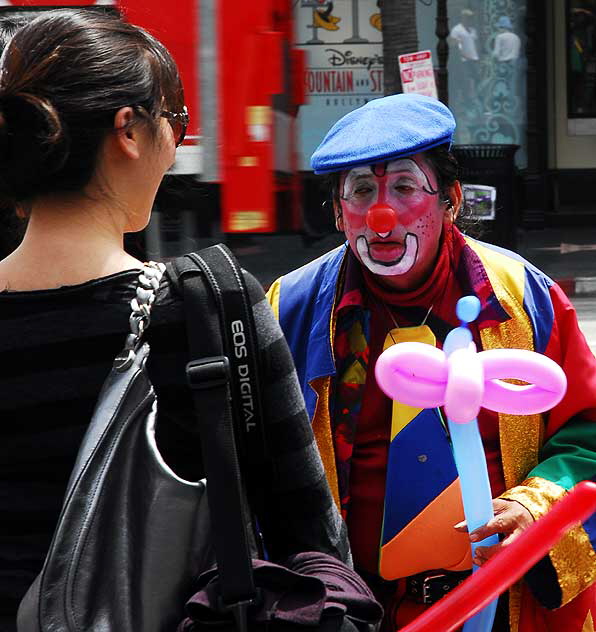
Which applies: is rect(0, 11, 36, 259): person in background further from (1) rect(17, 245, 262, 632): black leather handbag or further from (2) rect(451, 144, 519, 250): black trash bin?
(2) rect(451, 144, 519, 250): black trash bin

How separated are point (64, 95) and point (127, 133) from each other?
0.33 ft

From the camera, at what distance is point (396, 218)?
2.56 m

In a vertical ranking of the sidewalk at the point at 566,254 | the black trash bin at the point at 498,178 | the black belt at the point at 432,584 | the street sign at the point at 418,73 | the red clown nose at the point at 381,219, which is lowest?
the sidewalk at the point at 566,254

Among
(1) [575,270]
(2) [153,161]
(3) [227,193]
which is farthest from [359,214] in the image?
(1) [575,270]

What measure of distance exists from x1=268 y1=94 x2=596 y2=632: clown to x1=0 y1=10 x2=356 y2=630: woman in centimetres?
86

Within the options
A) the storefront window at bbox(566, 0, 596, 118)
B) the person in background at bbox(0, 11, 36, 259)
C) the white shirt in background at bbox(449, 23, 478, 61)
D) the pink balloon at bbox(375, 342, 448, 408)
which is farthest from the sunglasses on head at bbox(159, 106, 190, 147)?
the storefront window at bbox(566, 0, 596, 118)

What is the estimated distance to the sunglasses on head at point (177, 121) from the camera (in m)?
1.63

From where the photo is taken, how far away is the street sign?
11.4 meters

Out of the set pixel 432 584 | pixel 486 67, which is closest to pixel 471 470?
pixel 432 584

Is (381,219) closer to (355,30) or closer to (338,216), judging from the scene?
(338,216)

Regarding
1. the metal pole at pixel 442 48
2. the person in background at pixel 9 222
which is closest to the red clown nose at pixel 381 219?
the person in background at pixel 9 222

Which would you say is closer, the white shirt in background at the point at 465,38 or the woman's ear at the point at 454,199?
the woman's ear at the point at 454,199

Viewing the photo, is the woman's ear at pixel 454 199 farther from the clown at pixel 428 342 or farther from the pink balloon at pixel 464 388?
the pink balloon at pixel 464 388

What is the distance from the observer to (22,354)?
153 centimetres
